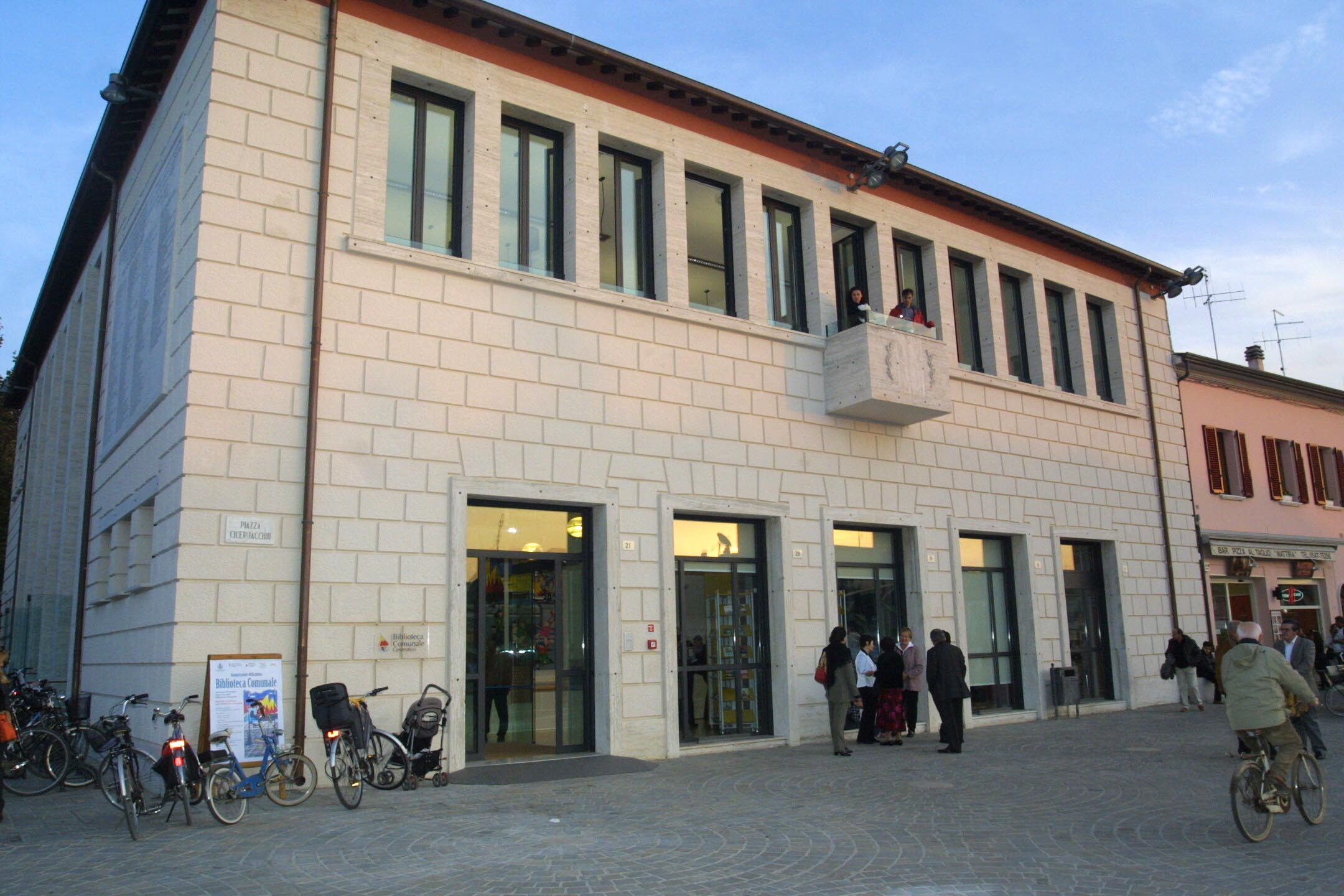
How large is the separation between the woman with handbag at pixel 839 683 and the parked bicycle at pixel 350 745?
5.41m

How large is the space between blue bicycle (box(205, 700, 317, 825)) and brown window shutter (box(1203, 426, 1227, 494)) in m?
20.2

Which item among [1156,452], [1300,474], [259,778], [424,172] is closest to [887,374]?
[424,172]

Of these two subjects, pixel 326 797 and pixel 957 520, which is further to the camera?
pixel 957 520

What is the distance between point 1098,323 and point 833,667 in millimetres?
11903

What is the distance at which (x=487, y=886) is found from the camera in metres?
6.54

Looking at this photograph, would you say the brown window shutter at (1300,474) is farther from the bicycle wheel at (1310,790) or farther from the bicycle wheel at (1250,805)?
the bicycle wheel at (1250,805)

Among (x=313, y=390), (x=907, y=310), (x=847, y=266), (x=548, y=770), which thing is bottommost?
(x=548, y=770)

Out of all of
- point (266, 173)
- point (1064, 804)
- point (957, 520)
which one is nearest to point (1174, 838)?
point (1064, 804)

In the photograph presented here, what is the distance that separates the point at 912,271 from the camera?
59.8 ft

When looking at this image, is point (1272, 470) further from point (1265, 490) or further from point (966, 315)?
point (966, 315)

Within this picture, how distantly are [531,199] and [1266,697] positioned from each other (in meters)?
9.89

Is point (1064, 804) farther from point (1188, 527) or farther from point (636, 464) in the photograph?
point (1188, 527)

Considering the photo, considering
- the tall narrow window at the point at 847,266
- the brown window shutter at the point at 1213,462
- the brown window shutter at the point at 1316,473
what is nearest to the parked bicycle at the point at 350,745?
the tall narrow window at the point at 847,266

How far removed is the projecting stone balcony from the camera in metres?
15.2
